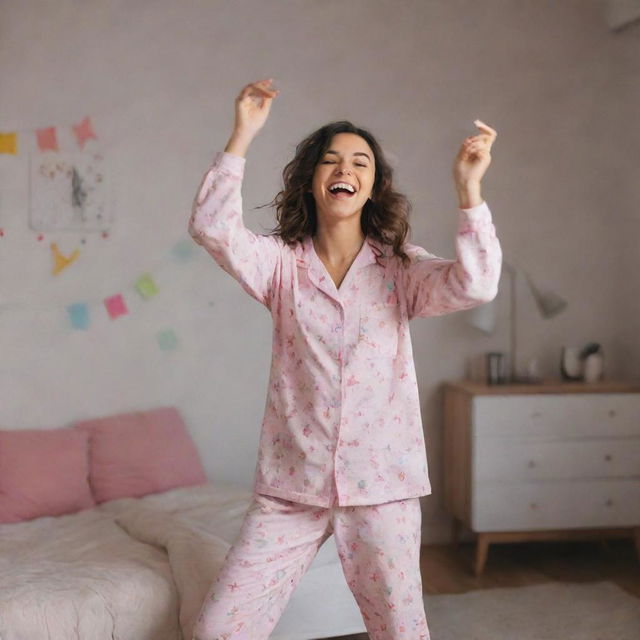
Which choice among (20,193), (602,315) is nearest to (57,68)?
(20,193)

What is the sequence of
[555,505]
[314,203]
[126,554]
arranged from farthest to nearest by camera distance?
[555,505]
[126,554]
[314,203]

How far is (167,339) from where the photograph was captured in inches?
138

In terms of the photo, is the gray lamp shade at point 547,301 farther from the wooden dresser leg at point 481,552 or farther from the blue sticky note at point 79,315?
the blue sticky note at point 79,315

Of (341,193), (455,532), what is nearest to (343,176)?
(341,193)

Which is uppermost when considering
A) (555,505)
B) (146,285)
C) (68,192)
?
(68,192)

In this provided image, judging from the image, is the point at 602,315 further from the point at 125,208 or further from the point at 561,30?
the point at 125,208

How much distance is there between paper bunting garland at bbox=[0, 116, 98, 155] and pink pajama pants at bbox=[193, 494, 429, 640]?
1.98 metres

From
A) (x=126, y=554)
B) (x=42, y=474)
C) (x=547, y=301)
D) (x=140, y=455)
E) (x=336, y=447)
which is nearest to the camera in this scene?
(x=336, y=447)

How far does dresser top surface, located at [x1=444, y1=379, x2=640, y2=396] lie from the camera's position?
133 inches

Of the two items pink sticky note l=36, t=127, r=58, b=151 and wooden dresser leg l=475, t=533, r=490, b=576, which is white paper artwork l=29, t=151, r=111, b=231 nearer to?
pink sticky note l=36, t=127, r=58, b=151

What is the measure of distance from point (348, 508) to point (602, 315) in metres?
2.40

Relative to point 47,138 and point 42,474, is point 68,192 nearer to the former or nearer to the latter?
point 47,138

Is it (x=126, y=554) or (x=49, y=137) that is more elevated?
(x=49, y=137)

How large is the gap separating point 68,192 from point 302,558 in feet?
6.53
